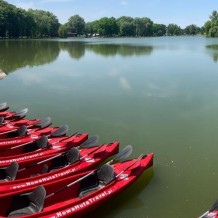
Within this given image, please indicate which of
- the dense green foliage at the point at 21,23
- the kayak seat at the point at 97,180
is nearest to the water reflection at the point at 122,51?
the kayak seat at the point at 97,180

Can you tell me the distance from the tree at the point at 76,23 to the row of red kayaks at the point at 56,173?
123008 mm

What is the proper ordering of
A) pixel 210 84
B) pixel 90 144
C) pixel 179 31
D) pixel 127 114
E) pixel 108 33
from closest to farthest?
1. pixel 90 144
2. pixel 127 114
3. pixel 210 84
4. pixel 108 33
5. pixel 179 31

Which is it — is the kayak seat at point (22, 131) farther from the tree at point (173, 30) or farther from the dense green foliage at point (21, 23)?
the tree at point (173, 30)

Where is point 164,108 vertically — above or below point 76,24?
below

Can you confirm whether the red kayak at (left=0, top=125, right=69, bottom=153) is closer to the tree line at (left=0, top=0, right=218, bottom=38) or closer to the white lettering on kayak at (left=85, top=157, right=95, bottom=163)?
the white lettering on kayak at (left=85, top=157, right=95, bottom=163)

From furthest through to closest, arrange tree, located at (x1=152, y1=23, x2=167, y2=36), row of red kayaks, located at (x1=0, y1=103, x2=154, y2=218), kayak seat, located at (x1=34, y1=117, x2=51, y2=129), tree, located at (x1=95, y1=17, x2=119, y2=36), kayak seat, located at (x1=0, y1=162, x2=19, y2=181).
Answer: tree, located at (x1=152, y1=23, x2=167, y2=36), tree, located at (x1=95, y1=17, x2=119, y2=36), kayak seat, located at (x1=34, y1=117, x2=51, y2=129), kayak seat, located at (x1=0, y1=162, x2=19, y2=181), row of red kayaks, located at (x1=0, y1=103, x2=154, y2=218)

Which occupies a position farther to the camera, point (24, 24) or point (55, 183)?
point (24, 24)

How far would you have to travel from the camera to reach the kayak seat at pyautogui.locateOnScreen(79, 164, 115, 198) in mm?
7946

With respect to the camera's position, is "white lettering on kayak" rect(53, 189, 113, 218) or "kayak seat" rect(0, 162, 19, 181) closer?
"white lettering on kayak" rect(53, 189, 113, 218)

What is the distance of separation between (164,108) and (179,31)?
183 m

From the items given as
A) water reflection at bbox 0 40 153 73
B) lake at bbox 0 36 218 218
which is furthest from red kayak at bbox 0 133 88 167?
water reflection at bbox 0 40 153 73

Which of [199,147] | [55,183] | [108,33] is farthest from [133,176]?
[108,33]

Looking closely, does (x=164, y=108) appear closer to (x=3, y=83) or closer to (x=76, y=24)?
(x=3, y=83)

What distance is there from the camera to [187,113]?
50.3ft
